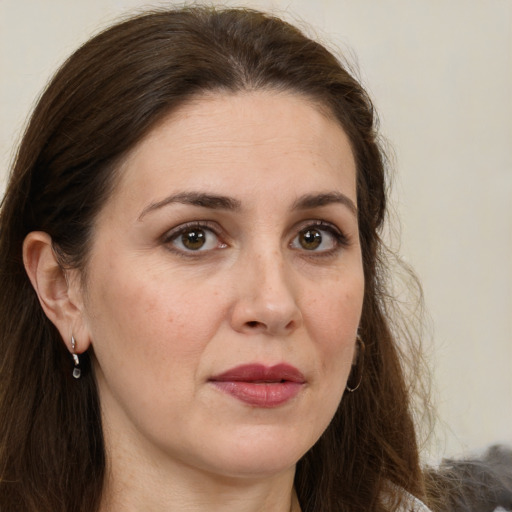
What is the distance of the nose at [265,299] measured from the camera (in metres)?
2.51

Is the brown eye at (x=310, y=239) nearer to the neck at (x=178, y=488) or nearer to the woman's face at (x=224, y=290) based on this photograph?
the woman's face at (x=224, y=290)

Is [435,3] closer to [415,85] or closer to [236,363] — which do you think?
[415,85]

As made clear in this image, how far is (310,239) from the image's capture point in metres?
2.72

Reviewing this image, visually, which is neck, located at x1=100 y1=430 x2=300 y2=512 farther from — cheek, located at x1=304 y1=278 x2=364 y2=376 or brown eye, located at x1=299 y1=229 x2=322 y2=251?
brown eye, located at x1=299 y1=229 x2=322 y2=251

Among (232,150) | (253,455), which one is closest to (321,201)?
(232,150)

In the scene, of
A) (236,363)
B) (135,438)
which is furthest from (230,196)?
(135,438)

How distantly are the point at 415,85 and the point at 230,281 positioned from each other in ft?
6.47

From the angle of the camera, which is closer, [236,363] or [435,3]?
[236,363]

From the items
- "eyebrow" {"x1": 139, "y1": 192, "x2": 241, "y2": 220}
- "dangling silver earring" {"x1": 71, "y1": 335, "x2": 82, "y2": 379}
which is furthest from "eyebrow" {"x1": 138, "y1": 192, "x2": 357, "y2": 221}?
"dangling silver earring" {"x1": 71, "y1": 335, "x2": 82, "y2": 379}

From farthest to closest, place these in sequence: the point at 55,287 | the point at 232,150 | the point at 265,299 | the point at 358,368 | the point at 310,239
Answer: the point at 358,368 → the point at 55,287 → the point at 310,239 → the point at 232,150 → the point at 265,299

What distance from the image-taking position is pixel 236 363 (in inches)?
99.5

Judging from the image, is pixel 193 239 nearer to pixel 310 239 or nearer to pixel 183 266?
pixel 183 266

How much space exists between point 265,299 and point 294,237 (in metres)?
0.22

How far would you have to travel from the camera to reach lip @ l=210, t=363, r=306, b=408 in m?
2.53
